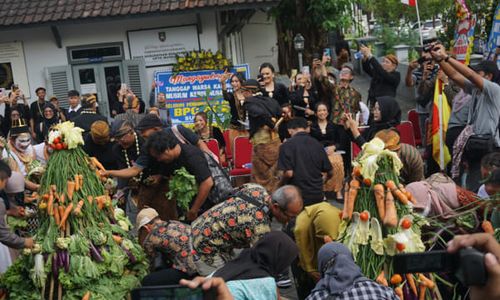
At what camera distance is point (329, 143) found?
10.7 meters

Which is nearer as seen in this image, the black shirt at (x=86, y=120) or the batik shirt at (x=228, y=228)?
the batik shirt at (x=228, y=228)

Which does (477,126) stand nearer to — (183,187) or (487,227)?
(487,227)

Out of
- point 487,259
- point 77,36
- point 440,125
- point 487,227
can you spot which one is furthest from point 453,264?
point 77,36

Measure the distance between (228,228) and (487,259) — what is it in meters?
3.46

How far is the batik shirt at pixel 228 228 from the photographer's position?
20.0 feet

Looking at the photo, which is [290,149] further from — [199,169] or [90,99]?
[90,99]

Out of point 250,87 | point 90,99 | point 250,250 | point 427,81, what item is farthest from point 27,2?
point 250,250

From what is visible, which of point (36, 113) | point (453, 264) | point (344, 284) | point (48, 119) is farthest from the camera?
point (36, 113)

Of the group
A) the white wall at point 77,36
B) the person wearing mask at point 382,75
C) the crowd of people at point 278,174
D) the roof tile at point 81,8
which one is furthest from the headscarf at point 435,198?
the white wall at point 77,36

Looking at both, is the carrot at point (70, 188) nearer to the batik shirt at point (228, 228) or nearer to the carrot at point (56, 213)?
the carrot at point (56, 213)

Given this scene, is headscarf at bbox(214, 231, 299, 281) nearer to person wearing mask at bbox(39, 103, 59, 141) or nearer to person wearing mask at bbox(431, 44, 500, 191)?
person wearing mask at bbox(431, 44, 500, 191)

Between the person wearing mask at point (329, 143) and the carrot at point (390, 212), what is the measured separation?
16.5 feet

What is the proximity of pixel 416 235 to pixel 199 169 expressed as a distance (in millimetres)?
2525

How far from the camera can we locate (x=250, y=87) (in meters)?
10.9
